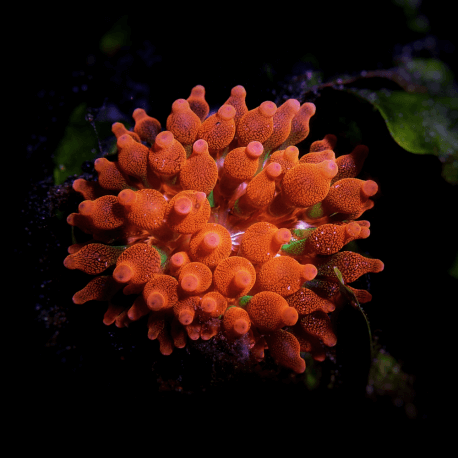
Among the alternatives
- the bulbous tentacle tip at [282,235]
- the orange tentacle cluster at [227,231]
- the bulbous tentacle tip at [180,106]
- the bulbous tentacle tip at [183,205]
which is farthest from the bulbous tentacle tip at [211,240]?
the bulbous tentacle tip at [180,106]

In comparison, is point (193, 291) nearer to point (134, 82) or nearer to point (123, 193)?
point (123, 193)

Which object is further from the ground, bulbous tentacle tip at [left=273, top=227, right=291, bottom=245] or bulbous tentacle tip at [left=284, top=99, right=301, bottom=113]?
bulbous tentacle tip at [left=284, top=99, right=301, bottom=113]

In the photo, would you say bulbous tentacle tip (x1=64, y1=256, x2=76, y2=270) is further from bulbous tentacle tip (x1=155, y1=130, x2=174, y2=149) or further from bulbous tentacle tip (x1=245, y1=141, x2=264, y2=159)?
bulbous tentacle tip (x1=245, y1=141, x2=264, y2=159)

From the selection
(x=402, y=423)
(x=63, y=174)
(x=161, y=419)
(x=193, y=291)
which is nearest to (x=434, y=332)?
Answer: (x=402, y=423)

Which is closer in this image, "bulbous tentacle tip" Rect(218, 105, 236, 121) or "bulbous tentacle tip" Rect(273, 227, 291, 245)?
"bulbous tentacle tip" Rect(273, 227, 291, 245)

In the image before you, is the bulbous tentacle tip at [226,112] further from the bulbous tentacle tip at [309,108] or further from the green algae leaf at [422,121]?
the green algae leaf at [422,121]

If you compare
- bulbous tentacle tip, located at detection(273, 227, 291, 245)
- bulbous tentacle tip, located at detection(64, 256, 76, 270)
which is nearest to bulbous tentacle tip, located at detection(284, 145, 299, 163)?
bulbous tentacle tip, located at detection(273, 227, 291, 245)

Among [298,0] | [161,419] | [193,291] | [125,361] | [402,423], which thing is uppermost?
[298,0]
